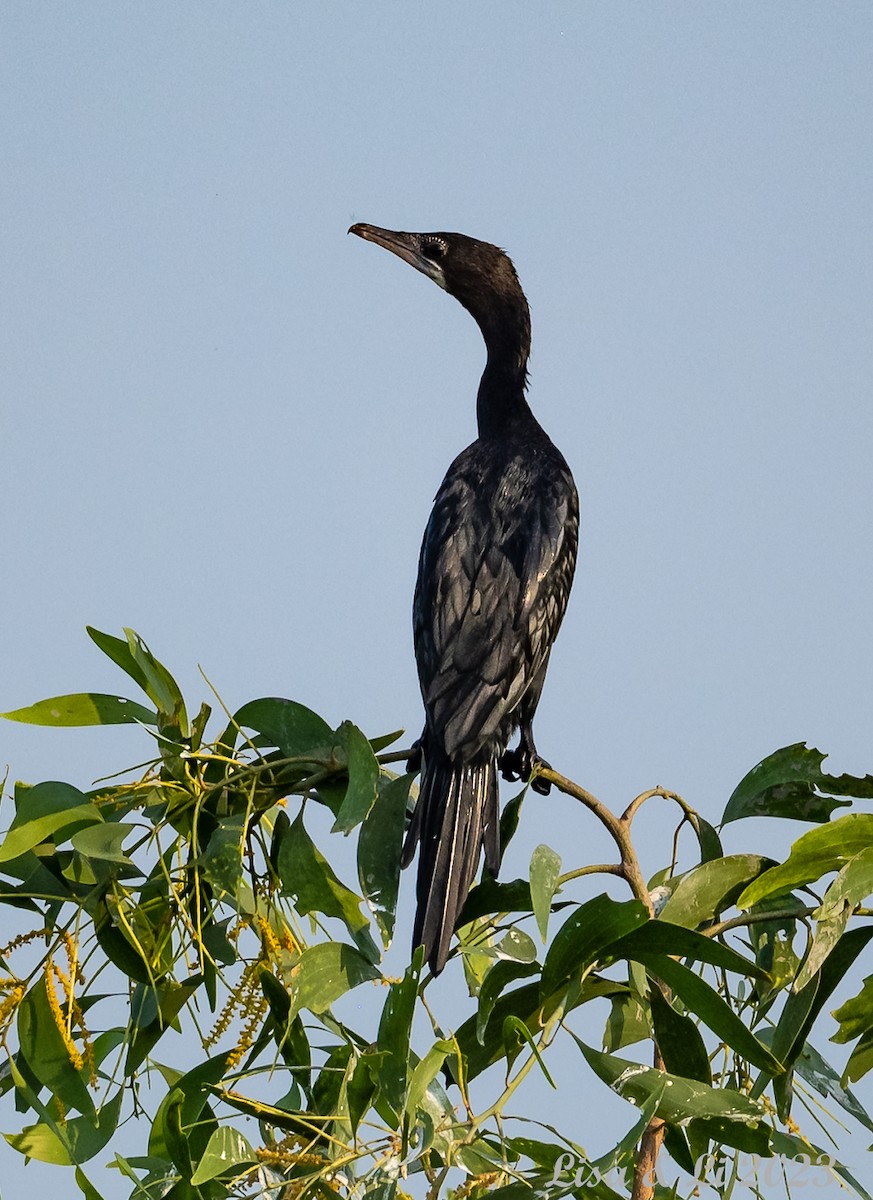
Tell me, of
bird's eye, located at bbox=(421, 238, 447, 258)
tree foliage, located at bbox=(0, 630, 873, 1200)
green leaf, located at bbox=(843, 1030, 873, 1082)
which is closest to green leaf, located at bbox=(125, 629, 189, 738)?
tree foliage, located at bbox=(0, 630, 873, 1200)

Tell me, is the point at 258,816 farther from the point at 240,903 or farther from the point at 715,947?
the point at 715,947

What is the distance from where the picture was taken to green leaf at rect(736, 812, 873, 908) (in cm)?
188

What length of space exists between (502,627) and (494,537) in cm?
29

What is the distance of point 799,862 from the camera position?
189cm

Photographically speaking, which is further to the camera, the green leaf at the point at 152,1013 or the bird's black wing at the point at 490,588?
the bird's black wing at the point at 490,588

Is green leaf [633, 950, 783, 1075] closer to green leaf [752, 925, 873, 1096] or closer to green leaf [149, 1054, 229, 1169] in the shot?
green leaf [752, 925, 873, 1096]

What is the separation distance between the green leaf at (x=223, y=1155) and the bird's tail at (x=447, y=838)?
55cm

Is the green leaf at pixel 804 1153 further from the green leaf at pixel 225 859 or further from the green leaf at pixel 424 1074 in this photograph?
the green leaf at pixel 225 859

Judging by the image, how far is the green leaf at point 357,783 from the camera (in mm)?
1842

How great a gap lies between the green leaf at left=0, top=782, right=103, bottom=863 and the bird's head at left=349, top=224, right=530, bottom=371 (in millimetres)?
2349

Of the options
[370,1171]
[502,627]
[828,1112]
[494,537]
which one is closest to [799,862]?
[828,1112]

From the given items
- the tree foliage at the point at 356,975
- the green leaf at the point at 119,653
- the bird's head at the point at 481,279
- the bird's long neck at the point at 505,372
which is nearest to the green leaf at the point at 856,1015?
the tree foliage at the point at 356,975

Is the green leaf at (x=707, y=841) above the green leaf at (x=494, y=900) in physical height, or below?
above

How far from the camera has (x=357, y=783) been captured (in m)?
1.88
